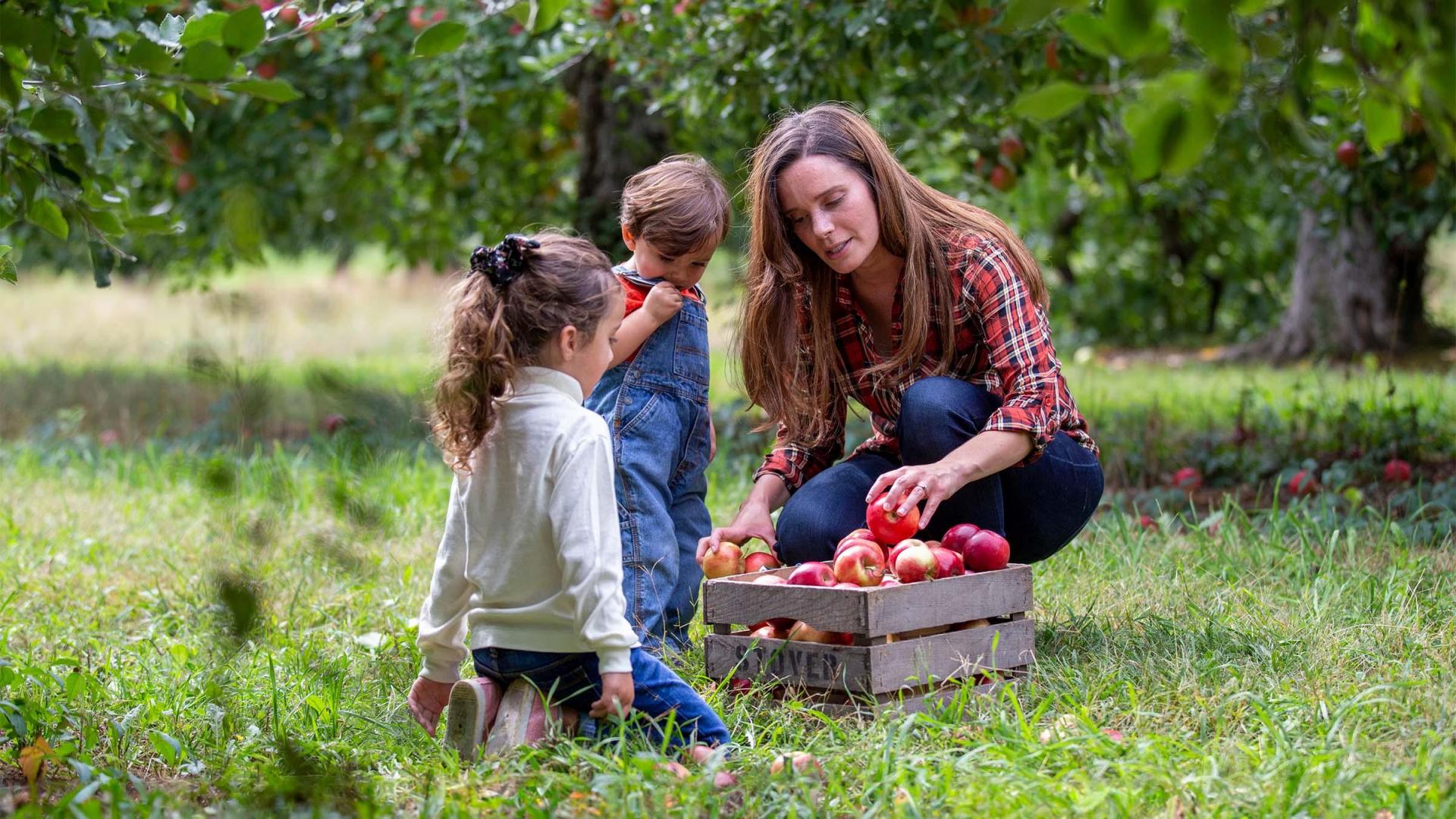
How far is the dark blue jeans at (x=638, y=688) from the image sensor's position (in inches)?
91.7

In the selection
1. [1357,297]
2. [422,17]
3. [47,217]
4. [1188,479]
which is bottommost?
[1188,479]

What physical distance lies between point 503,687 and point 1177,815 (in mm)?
1147

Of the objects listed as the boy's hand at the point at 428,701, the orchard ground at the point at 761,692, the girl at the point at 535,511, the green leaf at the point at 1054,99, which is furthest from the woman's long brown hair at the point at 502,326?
the green leaf at the point at 1054,99

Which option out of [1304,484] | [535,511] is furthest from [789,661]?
[1304,484]

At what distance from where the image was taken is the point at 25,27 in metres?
1.85

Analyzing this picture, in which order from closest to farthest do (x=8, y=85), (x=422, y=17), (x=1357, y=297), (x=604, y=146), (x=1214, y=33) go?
(x=1214, y=33) < (x=8, y=85) < (x=422, y=17) < (x=604, y=146) < (x=1357, y=297)

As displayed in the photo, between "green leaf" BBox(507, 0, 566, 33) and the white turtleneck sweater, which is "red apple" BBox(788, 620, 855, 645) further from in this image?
"green leaf" BBox(507, 0, 566, 33)

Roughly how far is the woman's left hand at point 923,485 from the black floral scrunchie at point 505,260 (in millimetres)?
823

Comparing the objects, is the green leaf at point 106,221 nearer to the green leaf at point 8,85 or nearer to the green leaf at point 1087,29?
the green leaf at point 8,85

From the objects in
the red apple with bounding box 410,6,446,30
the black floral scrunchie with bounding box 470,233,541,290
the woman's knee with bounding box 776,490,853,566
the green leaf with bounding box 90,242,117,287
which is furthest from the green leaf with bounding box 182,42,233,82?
the red apple with bounding box 410,6,446,30

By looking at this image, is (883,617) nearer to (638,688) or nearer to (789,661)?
(789,661)

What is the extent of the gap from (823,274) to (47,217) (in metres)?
1.63

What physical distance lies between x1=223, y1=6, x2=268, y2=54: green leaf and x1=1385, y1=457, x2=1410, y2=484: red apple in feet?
13.1

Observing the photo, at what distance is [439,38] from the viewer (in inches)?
70.1
